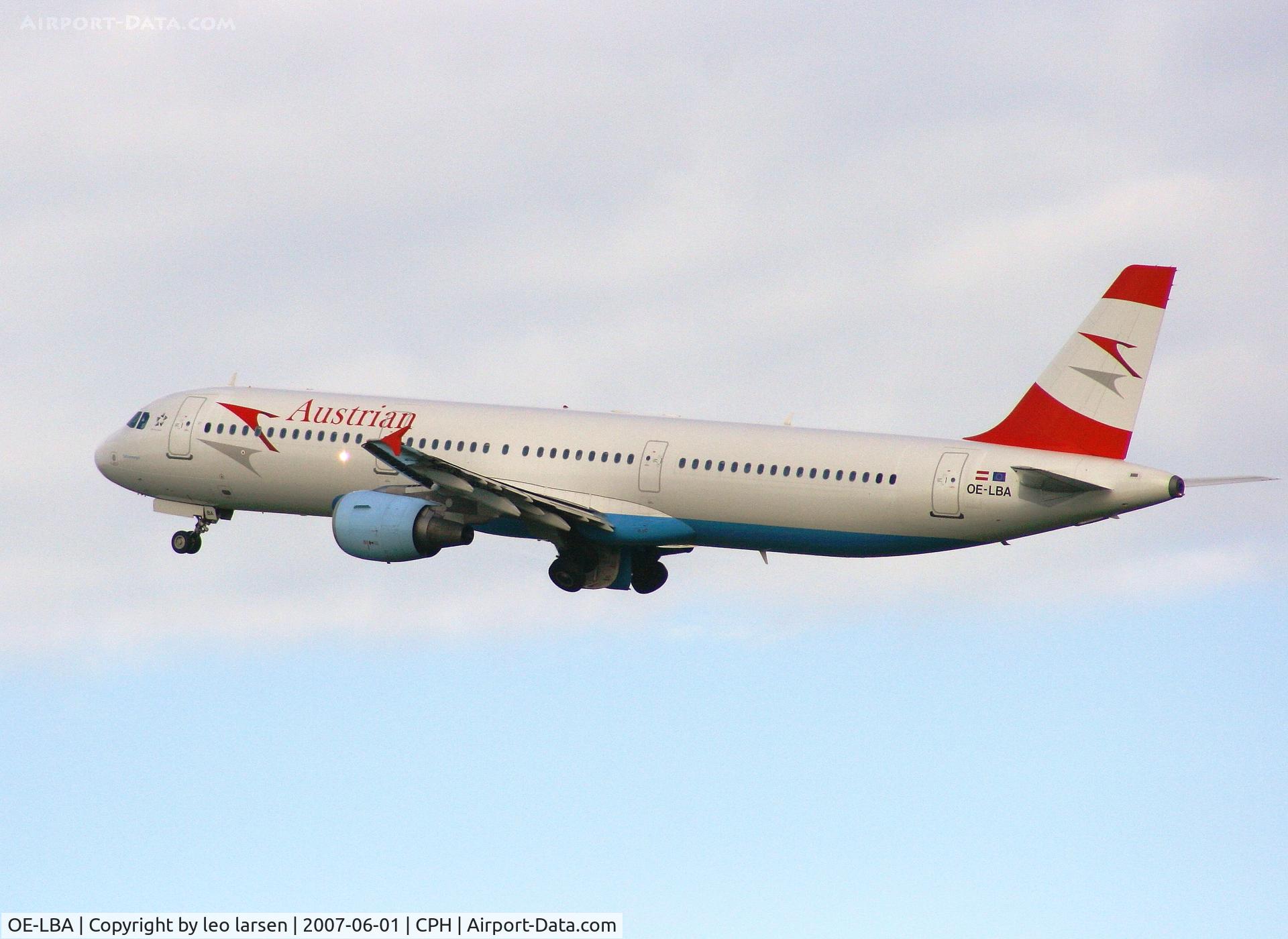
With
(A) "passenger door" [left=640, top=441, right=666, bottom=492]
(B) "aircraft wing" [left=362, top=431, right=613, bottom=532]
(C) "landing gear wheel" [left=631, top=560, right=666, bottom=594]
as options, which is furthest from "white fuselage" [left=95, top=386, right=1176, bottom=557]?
(C) "landing gear wheel" [left=631, top=560, right=666, bottom=594]

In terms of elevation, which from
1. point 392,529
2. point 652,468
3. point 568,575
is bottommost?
point 392,529

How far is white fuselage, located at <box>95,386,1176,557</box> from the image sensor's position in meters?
49.0

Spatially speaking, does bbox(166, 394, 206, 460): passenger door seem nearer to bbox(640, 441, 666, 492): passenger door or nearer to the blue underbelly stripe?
the blue underbelly stripe

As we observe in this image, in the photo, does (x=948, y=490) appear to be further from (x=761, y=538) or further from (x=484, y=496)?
(x=484, y=496)

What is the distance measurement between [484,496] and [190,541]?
11012 millimetres

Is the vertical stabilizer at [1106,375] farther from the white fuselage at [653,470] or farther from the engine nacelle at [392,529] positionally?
the engine nacelle at [392,529]

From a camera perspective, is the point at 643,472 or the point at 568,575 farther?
the point at 568,575

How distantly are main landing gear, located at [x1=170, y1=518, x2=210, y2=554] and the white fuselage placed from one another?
3.09 ft

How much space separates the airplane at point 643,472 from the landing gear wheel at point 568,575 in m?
0.04

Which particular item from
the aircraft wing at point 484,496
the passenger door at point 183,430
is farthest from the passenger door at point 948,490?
the passenger door at point 183,430

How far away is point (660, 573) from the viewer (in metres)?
56.9

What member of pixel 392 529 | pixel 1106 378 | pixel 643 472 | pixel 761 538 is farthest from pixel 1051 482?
pixel 392 529

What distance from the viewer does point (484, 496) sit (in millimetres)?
51656

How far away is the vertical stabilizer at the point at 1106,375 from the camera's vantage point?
48844 mm
